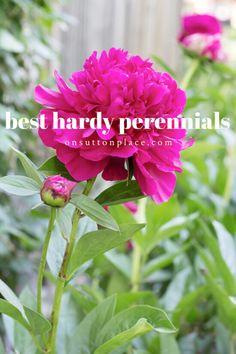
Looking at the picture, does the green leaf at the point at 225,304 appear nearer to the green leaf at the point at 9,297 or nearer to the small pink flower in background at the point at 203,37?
the green leaf at the point at 9,297

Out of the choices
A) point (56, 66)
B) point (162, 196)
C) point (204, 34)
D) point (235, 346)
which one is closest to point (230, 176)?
point (204, 34)

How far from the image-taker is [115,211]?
1.06 m

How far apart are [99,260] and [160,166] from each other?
25.1 inches

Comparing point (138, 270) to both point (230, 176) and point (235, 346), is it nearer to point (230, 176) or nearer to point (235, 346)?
point (235, 346)

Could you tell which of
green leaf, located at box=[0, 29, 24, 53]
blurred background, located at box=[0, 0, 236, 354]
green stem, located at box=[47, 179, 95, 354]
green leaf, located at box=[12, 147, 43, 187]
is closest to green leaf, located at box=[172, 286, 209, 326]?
blurred background, located at box=[0, 0, 236, 354]

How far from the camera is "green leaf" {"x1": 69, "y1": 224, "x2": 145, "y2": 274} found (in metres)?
0.62

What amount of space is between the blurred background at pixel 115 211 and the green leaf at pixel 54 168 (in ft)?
1.03

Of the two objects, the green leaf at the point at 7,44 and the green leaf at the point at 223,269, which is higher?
the green leaf at the point at 7,44

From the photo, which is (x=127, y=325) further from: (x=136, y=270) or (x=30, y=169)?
(x=136, y=270)

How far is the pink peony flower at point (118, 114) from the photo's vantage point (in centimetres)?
55

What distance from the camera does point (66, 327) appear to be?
2.92ft

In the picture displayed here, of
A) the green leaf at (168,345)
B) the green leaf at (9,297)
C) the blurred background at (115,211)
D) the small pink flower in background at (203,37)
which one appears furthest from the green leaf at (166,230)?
the green leaf at (9,297)

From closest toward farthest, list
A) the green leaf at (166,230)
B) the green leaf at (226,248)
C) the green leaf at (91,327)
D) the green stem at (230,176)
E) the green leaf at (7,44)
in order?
the green leaf at (91,327) → the green leaf at (226,248) → the green leaf at (166,230) → the green leaf at (7,44) → the green stem at (230,176)

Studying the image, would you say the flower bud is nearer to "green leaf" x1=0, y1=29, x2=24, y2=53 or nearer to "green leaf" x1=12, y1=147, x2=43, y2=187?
"green leaf" x1=12, y1=147, x2=43, y2=187
